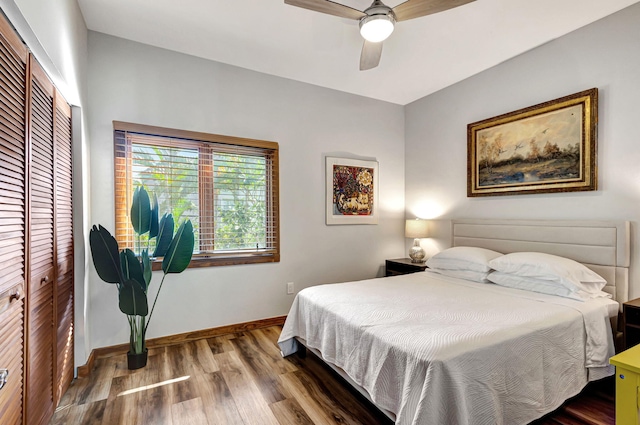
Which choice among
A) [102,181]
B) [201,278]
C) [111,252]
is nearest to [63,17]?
[102,181]

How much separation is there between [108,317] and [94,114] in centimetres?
170

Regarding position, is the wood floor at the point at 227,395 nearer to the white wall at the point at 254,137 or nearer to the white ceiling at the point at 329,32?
the white wall at the point at 254,137

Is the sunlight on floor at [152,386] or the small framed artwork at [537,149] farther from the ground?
the small framed artwork at [537,149]

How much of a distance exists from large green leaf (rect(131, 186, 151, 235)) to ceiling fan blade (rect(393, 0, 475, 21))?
220 cm

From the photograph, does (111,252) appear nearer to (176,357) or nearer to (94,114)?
(176,357)

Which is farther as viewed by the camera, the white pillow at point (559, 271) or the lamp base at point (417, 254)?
the lamp base at point (417, 254)

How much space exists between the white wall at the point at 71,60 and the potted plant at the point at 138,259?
226mm

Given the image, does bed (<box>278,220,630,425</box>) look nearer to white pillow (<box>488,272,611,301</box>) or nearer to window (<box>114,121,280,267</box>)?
white pillow (<box>488,272,611,301</box>)

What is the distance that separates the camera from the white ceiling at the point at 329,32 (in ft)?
7.35

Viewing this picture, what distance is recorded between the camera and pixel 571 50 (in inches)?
102

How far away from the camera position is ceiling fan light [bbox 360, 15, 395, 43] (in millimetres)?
1901

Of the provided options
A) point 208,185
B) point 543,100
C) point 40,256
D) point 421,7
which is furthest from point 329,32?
point 40,256

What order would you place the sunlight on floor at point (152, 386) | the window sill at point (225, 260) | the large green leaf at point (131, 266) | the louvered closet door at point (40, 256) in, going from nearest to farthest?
the louvered closet door at point (40, 256) → the sunlight on floor at point (152, 386) → the large green leaf at point (131, 266) → the window sill at point (225, 260)

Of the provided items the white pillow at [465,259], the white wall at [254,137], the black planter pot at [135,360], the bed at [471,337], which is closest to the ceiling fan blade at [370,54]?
the white wall at [254,137]
